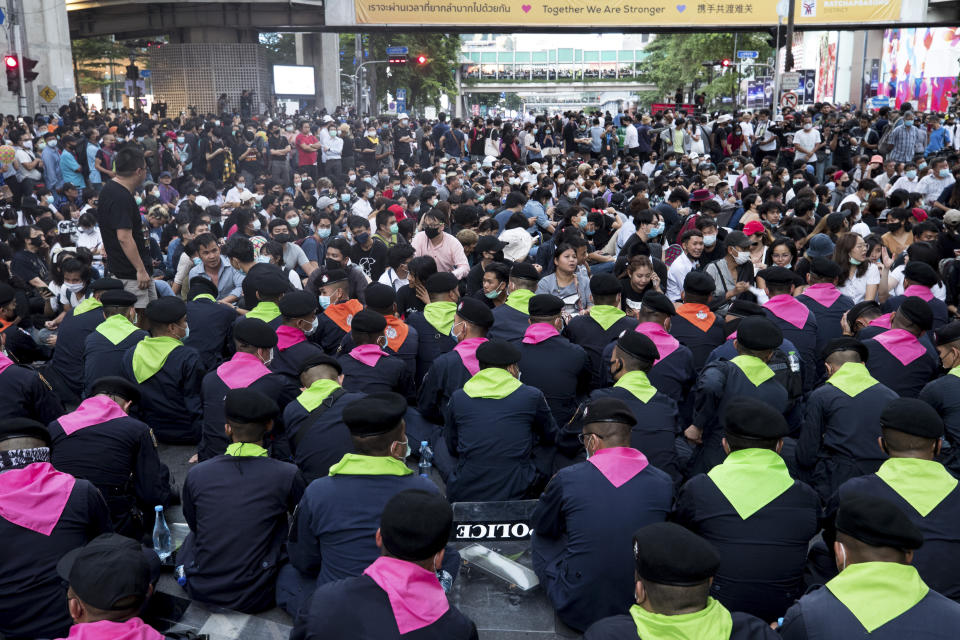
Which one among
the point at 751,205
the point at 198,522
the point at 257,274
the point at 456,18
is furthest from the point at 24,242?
the point at 456,18

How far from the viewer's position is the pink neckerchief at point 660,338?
633cm

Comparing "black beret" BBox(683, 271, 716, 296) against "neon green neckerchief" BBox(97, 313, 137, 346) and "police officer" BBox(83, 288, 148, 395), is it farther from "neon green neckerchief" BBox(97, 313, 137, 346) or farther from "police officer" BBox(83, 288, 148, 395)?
"neon green neckerchief" BBox(97, 313, 137, 346)

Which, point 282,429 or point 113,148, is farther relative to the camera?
point 113,148

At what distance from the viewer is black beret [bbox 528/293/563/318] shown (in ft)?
20.9

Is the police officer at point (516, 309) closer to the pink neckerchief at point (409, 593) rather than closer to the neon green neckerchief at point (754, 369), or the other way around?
the neon green neckerchief at point (754, 369)

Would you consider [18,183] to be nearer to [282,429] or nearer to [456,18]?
[282,429]

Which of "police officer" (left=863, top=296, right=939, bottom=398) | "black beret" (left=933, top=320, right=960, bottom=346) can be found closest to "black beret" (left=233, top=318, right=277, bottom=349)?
"police officer" (left=863, top=296, right=939, bottom=398)

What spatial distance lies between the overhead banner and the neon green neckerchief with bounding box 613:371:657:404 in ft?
82.5

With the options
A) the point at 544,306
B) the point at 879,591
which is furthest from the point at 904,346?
the point at 879,591

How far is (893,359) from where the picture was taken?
625 cm

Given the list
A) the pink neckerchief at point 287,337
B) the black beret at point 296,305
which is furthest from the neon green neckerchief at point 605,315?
the pink neckerchief at point 287,337

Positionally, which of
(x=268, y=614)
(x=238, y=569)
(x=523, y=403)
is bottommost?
(x=268, y=614)

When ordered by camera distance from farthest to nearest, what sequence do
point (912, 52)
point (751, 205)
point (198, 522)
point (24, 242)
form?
point (912, 52)
point (751, 205)
point (24, 242)
point (198, 522)

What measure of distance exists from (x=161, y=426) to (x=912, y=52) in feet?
145
